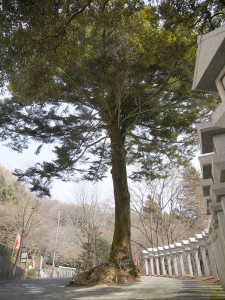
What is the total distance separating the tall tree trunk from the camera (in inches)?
267

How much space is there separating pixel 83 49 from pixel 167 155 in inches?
214

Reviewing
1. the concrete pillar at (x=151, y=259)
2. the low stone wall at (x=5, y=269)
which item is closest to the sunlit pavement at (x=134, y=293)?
the concrete pillar at (x=151, y=259)

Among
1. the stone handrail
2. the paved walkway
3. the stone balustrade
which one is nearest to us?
the paved walkway

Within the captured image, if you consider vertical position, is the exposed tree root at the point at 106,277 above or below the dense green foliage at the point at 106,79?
below

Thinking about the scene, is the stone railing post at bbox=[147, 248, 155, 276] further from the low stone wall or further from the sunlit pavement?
the low stone wall

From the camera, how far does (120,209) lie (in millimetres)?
7523

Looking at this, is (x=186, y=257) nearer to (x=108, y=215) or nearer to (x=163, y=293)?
(x=163, y=293)

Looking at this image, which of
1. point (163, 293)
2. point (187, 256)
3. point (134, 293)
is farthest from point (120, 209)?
point (163, 293)

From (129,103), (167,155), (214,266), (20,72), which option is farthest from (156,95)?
(214,266)

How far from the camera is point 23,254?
53.7 feet

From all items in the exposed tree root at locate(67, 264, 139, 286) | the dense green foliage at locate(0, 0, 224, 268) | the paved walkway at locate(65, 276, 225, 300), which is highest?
the dense green foliage at locate(0, 0, 224, 268)

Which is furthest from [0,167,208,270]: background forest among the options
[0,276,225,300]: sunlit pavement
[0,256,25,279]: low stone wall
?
[0,276,225,300]: sunlit pavement

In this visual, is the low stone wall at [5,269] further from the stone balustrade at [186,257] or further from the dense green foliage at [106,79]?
the stone balustrade at [186,257]

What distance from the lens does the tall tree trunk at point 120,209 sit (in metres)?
6.77
